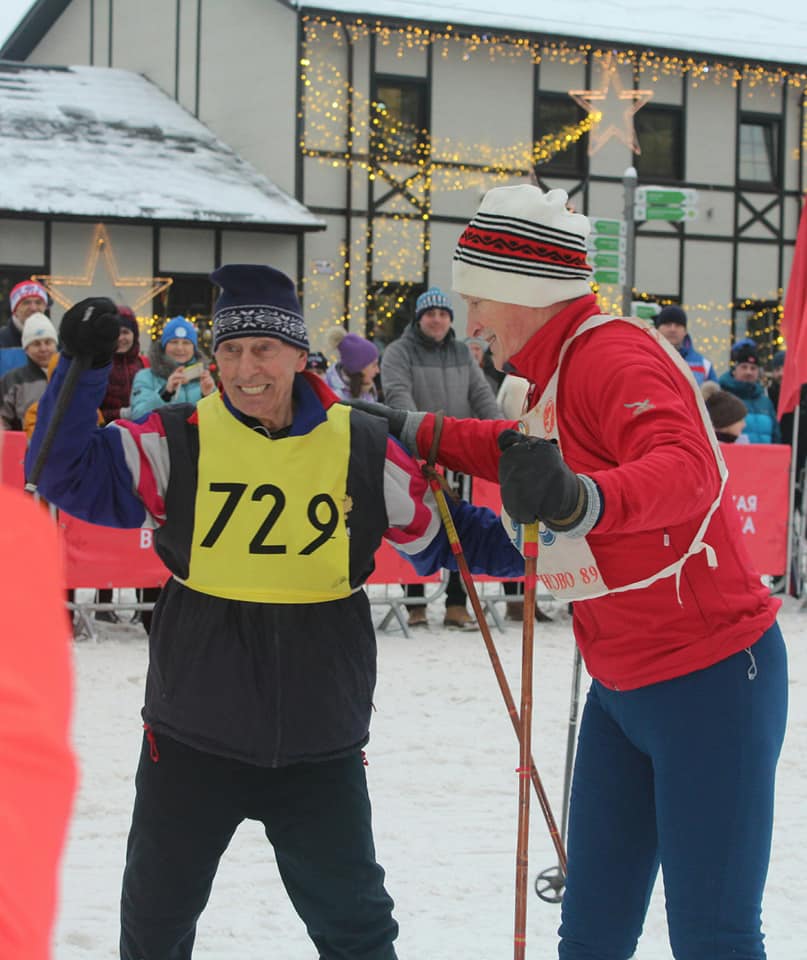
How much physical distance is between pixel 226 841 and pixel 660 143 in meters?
20.4

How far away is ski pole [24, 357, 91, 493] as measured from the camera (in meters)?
2.55

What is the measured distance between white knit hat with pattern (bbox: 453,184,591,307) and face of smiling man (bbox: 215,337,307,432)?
43 cm

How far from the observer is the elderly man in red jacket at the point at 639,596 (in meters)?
2.24

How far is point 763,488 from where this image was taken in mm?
9250

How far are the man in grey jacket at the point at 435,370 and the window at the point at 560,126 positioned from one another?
12.7m

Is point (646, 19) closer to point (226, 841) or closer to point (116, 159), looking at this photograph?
point (116, 159)

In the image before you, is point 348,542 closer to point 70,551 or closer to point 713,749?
point 713,749

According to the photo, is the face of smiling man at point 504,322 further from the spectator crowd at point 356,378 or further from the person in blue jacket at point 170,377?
the person in blue jacket at point 170,377

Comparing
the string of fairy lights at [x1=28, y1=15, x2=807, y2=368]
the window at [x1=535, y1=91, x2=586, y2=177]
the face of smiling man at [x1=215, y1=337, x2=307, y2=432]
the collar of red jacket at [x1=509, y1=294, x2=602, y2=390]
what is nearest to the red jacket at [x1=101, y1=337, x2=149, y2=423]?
the face of smiling man at [x1=215, y1=337, x2=307, y2=432]

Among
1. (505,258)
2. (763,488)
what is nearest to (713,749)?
(505,258)

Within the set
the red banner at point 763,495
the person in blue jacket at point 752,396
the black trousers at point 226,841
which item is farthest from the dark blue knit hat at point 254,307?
the person in blue jacket at point 752,396

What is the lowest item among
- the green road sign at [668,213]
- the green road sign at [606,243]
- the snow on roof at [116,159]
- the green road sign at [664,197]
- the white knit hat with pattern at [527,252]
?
the white knit hat with pattern at [527,252]

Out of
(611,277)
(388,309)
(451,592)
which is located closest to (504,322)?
(451,592)

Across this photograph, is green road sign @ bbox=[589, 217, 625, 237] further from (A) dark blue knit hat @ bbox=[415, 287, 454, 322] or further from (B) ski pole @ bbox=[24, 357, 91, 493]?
(B) ski pole @ bbox=[24, 357, 91, 493]
